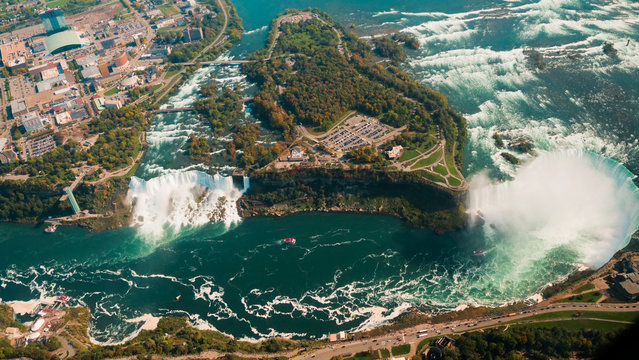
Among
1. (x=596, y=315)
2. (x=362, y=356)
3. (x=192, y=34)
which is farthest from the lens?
(x=192, y=34)

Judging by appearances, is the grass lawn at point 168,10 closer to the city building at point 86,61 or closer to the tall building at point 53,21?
the tall building at point 53,21

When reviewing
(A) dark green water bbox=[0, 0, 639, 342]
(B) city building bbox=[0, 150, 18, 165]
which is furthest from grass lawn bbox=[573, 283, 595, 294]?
(B) city building bbox=[0, 150, 18, 165]

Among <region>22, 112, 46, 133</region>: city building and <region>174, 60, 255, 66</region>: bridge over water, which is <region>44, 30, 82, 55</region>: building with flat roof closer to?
<region>174, 60, 255, 66</region>: bridge over water

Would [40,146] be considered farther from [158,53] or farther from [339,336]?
[339,336]

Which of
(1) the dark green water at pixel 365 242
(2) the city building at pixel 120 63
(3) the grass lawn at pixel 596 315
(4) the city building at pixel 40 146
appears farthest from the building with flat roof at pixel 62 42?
(3) the grass lawn at pixel 596 315

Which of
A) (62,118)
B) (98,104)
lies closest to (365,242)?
(98,104)

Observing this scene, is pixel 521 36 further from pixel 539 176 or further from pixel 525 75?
pixel 539 176

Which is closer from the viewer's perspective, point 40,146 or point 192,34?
point 40,146
